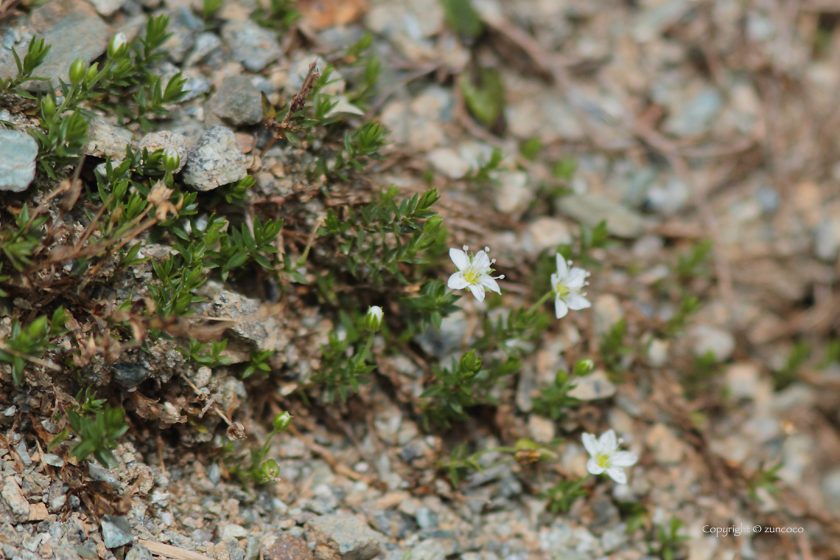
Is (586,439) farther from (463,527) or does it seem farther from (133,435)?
(133,435)

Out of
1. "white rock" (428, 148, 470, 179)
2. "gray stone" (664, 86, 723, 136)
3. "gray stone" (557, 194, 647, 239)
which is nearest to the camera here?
"white rock" (428, 148, 470, 179)

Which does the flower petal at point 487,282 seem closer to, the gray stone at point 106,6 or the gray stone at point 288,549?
the gray stone at point 288,549

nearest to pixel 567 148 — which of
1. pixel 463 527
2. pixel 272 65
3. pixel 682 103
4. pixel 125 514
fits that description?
pixel 682 103

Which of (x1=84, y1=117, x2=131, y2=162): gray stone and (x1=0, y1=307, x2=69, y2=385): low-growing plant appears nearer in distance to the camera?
(x1=0, y1=307, x2=69, y2=385): low-growing plant

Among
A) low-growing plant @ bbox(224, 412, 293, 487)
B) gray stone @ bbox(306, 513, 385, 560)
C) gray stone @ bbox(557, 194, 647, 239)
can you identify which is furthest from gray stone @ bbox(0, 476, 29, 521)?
gray stone @ bbox(557, 194, 647, 239)

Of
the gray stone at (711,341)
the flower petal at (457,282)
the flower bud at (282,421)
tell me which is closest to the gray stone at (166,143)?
the flower bud at (282,421)

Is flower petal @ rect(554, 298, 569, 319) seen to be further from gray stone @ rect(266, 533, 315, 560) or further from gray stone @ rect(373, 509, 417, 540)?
gray stone @ rect(266, 533, 315, 560)

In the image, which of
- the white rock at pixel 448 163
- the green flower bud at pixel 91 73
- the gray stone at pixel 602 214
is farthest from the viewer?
the gray stone at pixel 602 214
